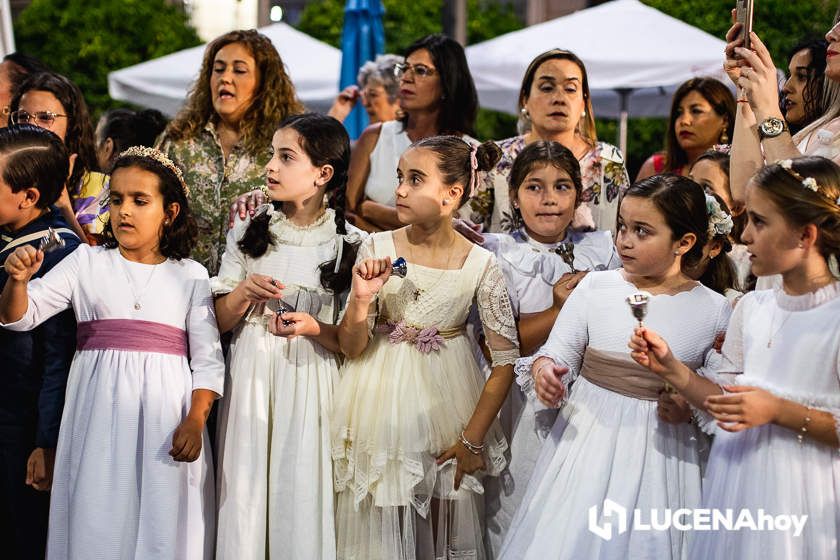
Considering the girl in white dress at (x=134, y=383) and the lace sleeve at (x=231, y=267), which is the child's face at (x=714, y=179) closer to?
the lace sleeve at (x=231, y=267)

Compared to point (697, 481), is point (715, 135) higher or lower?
higher

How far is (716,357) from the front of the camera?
12.2ft

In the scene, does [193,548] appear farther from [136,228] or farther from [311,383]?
[136,228]

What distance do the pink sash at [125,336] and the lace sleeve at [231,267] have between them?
0.27 meters

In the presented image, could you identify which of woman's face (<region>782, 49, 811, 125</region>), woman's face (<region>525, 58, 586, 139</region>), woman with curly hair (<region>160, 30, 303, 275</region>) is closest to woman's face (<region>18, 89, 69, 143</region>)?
woman with curly hair (<region>160, 30, 303, 275</region>)

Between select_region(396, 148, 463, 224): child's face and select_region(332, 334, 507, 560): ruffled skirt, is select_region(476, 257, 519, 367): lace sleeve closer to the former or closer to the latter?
select_region(332, 334, 507, 560): ruffled skirt

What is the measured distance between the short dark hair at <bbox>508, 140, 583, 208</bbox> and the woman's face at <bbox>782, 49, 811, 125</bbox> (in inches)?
48.1

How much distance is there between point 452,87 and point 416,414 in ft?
6.74

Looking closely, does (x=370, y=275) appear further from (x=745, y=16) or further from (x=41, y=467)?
(x=745, y=16)

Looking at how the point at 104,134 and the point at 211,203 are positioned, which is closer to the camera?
the point at 211,203

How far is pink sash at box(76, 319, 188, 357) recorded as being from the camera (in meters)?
3.98

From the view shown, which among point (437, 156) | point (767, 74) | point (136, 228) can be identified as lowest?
point (136, 228)

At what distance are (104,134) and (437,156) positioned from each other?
8.18ft

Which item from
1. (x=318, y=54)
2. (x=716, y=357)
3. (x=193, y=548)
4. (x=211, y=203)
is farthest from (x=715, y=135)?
(x=318, y=54)
